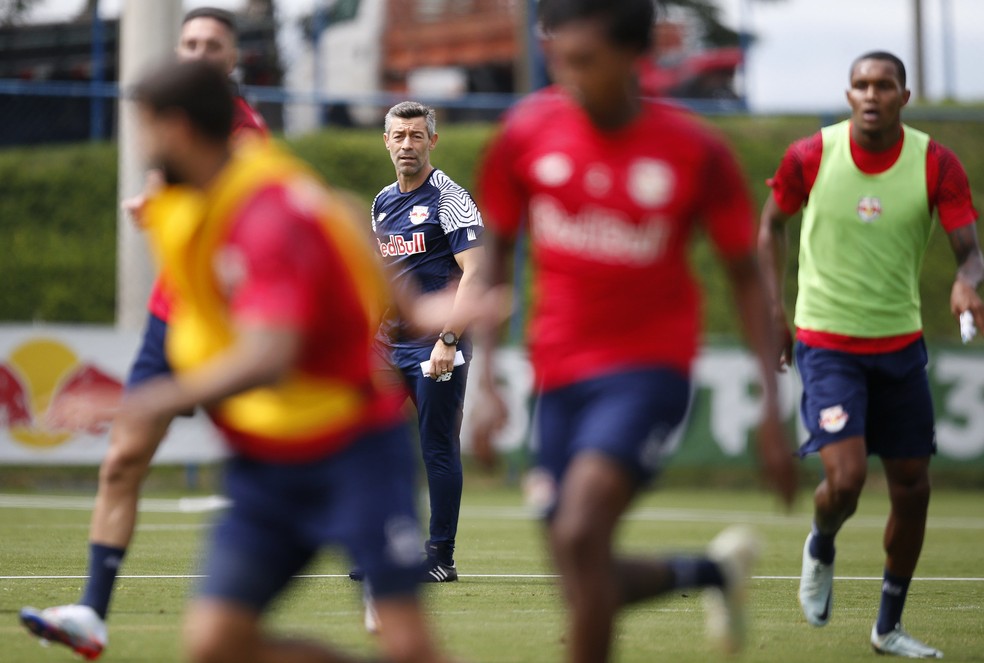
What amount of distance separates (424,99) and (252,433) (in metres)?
17.8

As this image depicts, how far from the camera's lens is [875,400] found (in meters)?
6.89

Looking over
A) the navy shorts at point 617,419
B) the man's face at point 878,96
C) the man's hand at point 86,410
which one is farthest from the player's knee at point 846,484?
the man's hand at point 86,410

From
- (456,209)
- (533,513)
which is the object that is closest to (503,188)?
(456,209)

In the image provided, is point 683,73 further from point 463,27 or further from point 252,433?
point 252,433

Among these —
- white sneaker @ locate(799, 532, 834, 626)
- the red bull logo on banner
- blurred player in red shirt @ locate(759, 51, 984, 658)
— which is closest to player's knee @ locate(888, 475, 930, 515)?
blurred player in red shirt @ locate(759, 51, 984, 658)

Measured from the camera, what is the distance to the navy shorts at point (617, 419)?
14.5 feet

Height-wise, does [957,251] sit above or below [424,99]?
below

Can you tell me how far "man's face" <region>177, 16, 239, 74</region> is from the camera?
21.6ft

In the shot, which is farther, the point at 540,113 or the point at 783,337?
the point at 783,337

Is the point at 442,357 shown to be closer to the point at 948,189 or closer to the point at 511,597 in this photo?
the point at 511,597

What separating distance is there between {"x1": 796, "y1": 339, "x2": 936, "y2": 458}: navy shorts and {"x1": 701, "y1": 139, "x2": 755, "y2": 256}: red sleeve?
2.29m

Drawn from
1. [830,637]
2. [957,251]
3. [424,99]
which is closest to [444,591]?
A: [830,637]

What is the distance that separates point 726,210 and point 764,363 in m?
0.47

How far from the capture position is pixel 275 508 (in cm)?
388
